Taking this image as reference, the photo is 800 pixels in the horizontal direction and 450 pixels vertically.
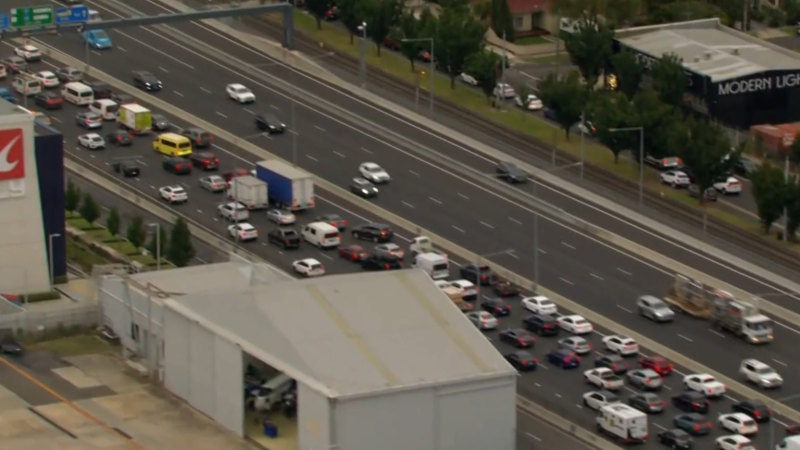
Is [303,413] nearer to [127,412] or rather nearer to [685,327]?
[127,412]

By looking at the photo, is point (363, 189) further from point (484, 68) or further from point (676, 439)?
point (676, 439)

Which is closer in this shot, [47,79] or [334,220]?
[334,220]

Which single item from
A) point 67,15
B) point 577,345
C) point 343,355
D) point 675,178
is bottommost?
point 675,178

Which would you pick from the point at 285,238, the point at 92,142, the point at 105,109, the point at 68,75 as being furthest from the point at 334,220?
the point at 68,75

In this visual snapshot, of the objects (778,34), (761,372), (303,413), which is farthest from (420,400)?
(778,34)

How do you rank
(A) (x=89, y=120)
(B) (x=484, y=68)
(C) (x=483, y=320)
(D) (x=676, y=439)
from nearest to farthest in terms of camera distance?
(D) (x=676, y=439), (C) (x=483, y=320), (A) (x=89, y=120), (B) (x=484, y=68)

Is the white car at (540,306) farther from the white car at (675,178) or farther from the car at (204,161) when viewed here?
the car at (204,161)

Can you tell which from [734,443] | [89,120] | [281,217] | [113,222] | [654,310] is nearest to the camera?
[734,443]
